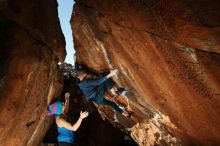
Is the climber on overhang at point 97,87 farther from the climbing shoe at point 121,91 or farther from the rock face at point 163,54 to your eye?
the rock face at point 163,54

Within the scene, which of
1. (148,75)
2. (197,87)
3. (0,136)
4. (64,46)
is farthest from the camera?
(64,46)

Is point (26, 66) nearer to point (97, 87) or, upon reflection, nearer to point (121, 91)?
point (97, 87)

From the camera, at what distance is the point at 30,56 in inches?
257

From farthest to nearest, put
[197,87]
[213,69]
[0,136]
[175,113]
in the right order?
[0,136]
[175,113]
[197,87]
[213,69]

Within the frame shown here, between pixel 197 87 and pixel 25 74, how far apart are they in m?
4.22

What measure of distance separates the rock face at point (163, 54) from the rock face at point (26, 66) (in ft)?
3.42

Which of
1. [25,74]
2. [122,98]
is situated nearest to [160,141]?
[122,98]

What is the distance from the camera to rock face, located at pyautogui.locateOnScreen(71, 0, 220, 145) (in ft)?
12.6

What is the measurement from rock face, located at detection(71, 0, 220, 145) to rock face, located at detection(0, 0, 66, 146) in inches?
41.0

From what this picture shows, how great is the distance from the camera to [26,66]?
641 cm

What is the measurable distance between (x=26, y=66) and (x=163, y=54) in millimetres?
3632

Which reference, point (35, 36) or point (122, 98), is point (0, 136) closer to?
point (35, 36)

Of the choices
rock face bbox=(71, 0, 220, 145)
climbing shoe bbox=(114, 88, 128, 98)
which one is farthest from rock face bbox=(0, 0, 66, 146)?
climbing shoe bbox=(114, 88, 128, 98)

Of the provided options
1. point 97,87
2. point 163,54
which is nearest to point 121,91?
point 97,87
